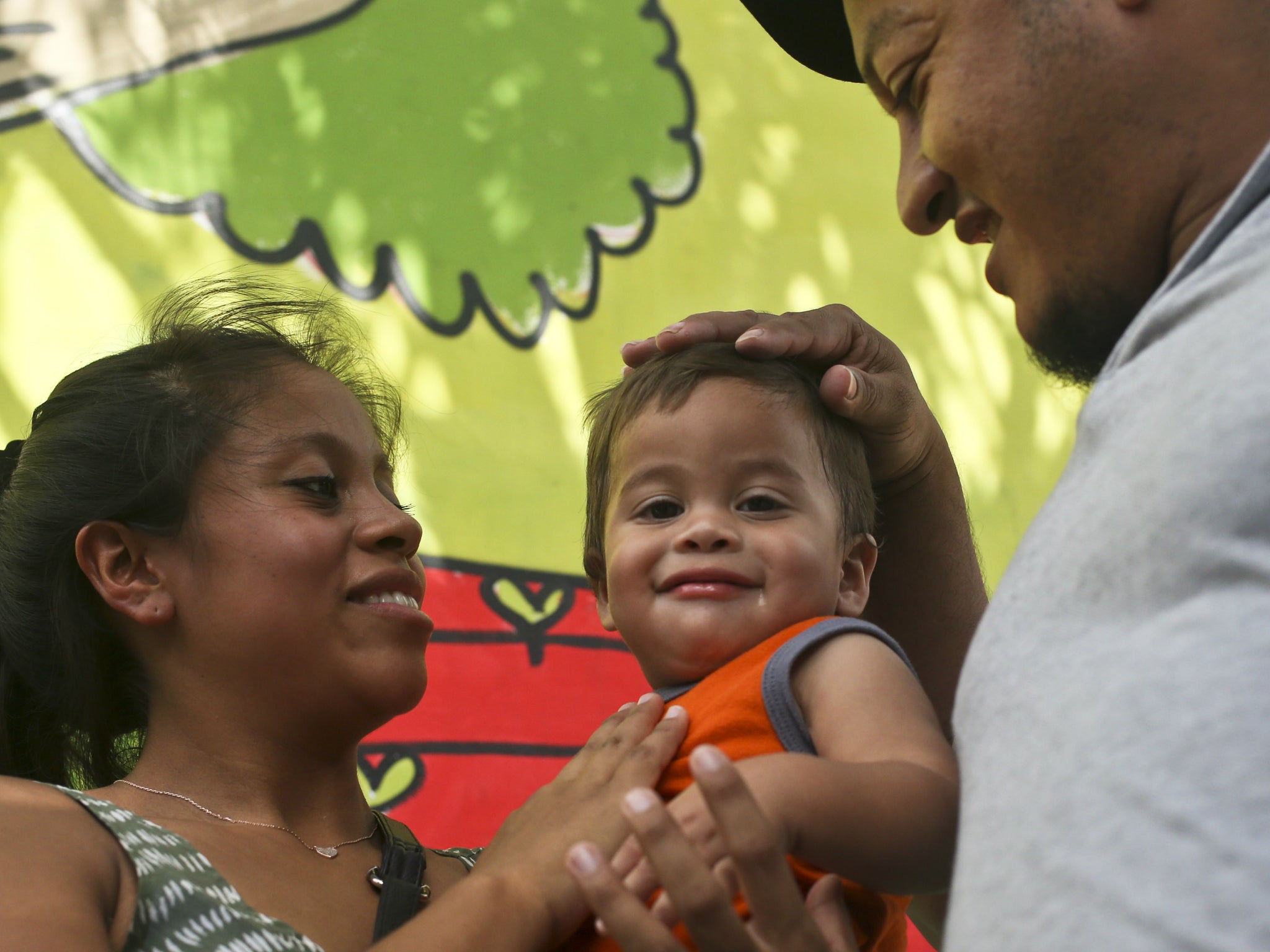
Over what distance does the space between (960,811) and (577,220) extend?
348 cm

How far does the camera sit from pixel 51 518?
215 cm

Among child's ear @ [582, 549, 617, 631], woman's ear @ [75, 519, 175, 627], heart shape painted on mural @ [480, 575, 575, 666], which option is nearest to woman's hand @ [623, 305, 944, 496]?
child's ear @ [582, 549, 617, 631]

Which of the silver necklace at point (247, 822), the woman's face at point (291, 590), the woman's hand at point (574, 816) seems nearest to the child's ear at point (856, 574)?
the woman's hand at point (574, 816)

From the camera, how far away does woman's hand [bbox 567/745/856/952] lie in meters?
1.21

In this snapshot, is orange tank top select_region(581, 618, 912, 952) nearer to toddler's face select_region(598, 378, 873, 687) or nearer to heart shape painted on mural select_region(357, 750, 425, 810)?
toddler's face select_region(598, 378, 873, 687)

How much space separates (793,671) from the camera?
1.65 m

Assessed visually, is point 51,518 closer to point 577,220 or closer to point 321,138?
point 321,138

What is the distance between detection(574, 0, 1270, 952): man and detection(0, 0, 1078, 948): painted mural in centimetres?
235

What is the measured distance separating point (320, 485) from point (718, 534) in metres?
0.77

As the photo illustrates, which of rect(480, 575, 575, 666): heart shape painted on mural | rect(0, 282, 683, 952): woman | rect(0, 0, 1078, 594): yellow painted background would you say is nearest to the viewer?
rect(0, 282, 683, 952): woman

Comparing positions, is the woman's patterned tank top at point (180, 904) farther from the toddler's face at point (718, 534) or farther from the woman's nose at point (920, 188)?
the woman's nose at point (920, 188)

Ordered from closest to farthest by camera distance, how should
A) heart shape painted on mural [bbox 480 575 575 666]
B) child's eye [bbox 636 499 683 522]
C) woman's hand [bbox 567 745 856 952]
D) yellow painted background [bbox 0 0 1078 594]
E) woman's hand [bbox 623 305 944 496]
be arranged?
woman's hand [bbox 567 745 856 952], child's eye [bbox 636 499 683 522], woman's hand [bbox 623 305 944 496], yellow painted background [bbox 0 0 1078 594], heart shape painted on mural [bbox 480 575 575 666]

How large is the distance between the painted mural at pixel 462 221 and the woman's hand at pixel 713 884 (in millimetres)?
2334

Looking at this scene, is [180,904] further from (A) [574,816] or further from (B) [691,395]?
(B) [691,395]
